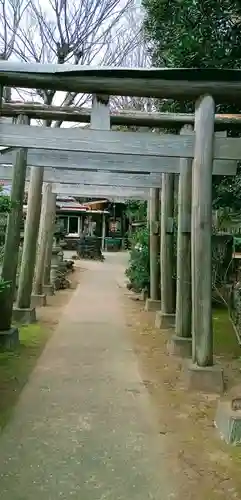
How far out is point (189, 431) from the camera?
4.59 metres

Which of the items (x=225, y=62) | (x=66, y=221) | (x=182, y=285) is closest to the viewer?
(x=225, y=62)

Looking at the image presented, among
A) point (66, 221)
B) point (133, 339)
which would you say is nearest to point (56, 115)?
point (133, 339)

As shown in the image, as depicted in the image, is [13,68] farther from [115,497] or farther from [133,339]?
[133,339]

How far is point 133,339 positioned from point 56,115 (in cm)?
356

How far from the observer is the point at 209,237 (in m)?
5.79

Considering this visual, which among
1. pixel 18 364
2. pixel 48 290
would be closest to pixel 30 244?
pixel 18 364

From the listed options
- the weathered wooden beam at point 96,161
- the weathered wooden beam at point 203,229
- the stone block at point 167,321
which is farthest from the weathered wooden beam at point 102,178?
the weathered wooden beam at point 203,229

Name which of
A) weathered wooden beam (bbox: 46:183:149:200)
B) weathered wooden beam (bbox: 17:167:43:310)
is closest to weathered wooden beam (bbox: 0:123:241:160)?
weathered wooden beam (bbox: 17:167:43:310)

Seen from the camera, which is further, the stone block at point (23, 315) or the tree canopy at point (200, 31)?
the stone block at point (23, 315)

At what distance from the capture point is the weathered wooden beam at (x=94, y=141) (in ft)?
18.7

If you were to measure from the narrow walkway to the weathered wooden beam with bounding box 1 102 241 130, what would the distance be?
9.74 feet

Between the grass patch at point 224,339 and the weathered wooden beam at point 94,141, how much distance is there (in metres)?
2.88

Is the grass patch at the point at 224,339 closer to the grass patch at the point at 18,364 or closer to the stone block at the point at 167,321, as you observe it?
the stone block at the point at 167,321

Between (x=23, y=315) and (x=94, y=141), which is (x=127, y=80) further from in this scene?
(x=23, y=315)
